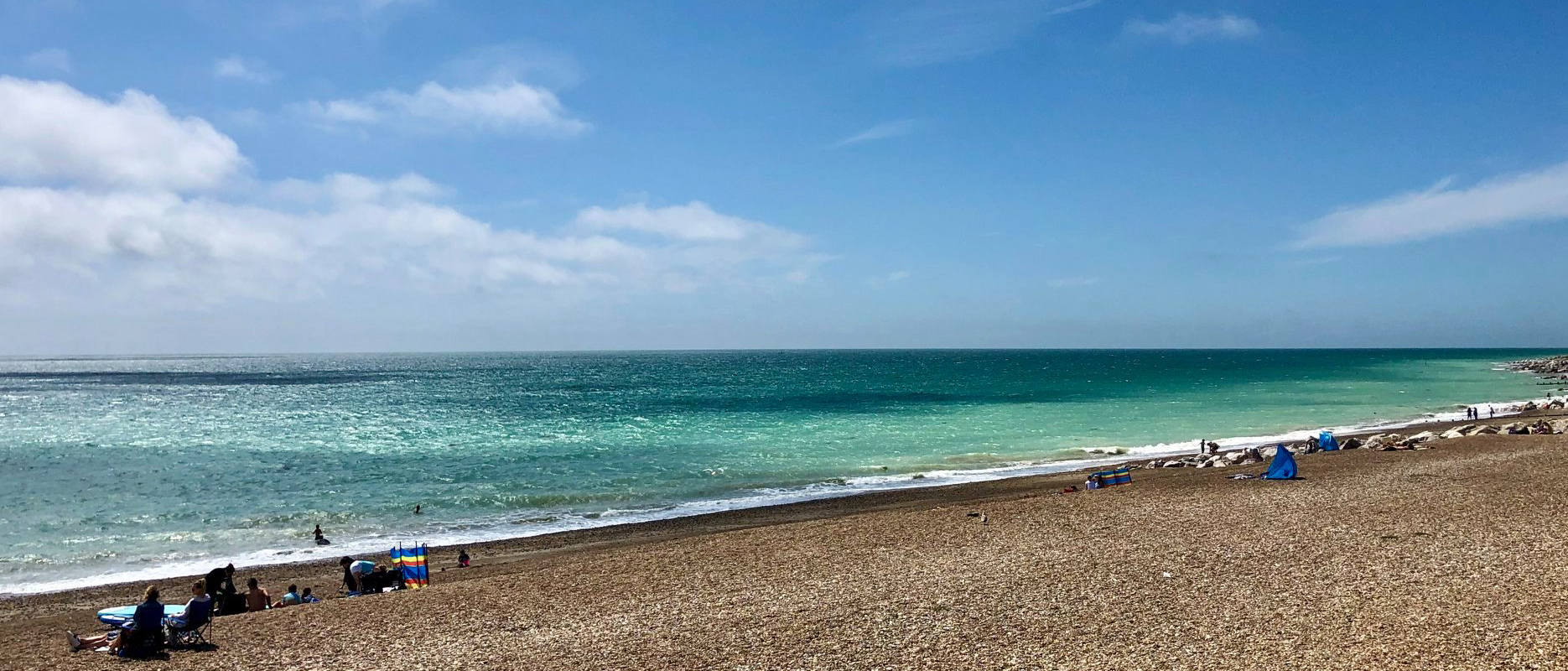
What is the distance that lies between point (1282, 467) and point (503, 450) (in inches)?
1233

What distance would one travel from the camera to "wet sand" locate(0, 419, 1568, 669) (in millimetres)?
9852

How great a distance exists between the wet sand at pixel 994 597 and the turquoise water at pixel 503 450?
202 inches

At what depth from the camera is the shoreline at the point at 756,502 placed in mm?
18641

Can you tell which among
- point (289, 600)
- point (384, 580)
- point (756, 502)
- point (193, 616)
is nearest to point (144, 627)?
point (193, 616)

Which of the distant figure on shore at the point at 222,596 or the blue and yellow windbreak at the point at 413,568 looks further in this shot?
the blue and yellow windbreak at the point at 413,568

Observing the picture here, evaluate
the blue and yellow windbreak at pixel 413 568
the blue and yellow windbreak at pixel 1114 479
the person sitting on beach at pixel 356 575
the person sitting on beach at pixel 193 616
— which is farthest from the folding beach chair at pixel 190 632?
the blue and yellow windbreak at pixel 1114 479

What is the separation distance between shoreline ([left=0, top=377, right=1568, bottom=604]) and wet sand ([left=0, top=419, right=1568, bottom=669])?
107 cm

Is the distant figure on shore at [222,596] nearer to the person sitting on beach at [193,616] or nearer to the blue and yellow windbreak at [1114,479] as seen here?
the person sitting on beach at [193,616]

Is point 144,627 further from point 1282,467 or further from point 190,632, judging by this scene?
point 1282,467

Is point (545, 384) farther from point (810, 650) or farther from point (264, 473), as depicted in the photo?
point (810, 650)

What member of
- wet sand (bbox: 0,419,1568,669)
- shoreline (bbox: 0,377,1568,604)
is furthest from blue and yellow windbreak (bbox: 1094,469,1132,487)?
shoreline (bbox: 0,377,1568,604)

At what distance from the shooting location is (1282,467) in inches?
906

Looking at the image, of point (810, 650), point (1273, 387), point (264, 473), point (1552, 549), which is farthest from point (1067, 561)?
point (1273, 387)

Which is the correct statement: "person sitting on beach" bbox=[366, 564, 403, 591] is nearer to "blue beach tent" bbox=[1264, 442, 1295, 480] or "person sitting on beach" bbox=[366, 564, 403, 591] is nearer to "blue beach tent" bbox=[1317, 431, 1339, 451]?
"blue beach tent" bbox=[1264, 442, 1295, 480]
